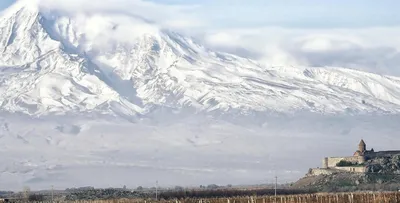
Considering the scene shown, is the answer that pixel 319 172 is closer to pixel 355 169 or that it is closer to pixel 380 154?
pixel 355 169

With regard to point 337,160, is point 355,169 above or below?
below

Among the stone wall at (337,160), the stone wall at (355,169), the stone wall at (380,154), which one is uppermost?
the stone wall at (380,154)

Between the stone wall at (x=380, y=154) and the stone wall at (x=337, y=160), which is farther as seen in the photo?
the stone wall at (x=380, y=154)

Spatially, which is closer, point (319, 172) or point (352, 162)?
point (352, 162)

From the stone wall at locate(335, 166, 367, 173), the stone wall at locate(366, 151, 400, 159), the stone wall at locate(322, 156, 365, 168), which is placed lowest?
the stone wall at locate(335, 166, 367, 173)

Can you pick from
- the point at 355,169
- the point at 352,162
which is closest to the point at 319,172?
the point at 352,162

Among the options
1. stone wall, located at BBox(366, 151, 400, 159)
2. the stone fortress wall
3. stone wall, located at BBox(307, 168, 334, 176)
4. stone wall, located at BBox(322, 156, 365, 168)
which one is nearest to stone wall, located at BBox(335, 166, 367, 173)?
the stone fortress wall

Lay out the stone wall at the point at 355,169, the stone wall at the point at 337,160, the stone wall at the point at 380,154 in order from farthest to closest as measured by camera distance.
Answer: the stone wall at the point at 380,154
the stone wall at the point at 337,160
the stone wall at the point at 355,169

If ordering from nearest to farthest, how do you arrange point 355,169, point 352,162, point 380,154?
point 355,169 → point 352,162 → point 380,154

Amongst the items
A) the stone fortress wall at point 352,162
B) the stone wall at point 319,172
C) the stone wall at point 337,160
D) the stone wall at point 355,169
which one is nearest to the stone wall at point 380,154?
the stone fortress wall at point 352,162

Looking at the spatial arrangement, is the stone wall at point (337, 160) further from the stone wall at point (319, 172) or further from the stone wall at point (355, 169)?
the stone wall at point (355, 169)

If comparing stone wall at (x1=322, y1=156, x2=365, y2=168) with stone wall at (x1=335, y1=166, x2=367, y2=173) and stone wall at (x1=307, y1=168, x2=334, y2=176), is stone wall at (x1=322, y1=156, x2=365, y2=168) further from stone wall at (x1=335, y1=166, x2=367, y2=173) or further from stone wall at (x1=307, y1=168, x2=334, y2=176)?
stone wall at (x1=335, y1=166, x2=367, y2=173)

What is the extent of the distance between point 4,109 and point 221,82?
33.6 meters

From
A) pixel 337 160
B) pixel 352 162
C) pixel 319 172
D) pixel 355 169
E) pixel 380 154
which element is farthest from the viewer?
pixel 337 160
